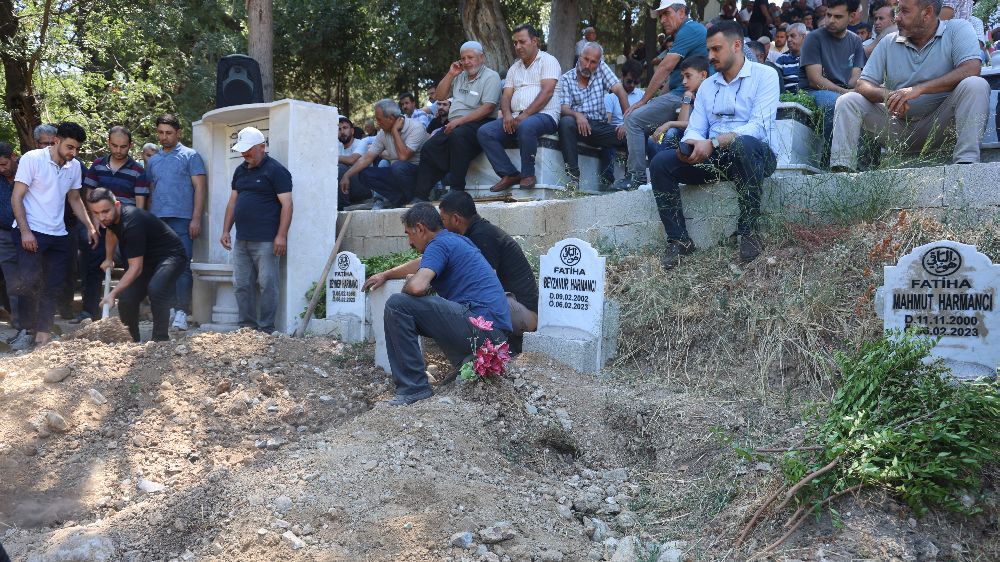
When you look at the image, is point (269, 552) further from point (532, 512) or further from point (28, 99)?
point (28, 99)

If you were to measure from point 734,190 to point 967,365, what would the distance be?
237cm

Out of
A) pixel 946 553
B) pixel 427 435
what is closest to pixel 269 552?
pixel 427 435

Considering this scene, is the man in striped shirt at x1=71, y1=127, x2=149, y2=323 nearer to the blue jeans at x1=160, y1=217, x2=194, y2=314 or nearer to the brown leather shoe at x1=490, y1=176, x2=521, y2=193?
the blue jeans at x1=160, y1=217, x2=194, y2=314

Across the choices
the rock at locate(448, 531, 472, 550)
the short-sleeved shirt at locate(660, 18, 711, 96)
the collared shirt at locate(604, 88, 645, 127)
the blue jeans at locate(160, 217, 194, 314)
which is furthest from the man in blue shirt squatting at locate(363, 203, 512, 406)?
the collared shirt at locate(604, 88, 645, 127)

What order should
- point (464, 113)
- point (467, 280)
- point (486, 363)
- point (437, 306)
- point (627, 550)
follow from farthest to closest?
point (464, 113) → point (467, 280) → point (437, 306) → point (486, 363) → point (627, 550)

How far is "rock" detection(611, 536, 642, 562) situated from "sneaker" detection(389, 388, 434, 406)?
1.88 metres

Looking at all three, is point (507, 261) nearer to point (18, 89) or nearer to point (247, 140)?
point (247, 140)

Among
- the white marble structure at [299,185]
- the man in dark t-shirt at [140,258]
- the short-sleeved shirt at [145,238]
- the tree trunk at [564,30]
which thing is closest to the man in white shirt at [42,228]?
the man in dark t-shirt at [140,258]

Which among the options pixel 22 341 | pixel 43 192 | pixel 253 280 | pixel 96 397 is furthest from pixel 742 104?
pixel 22 341

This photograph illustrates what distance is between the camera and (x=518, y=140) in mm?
8648

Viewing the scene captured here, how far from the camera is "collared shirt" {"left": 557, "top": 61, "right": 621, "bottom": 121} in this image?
8.96 metres

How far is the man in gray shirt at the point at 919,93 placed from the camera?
20.9ft

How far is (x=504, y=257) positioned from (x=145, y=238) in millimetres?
3475

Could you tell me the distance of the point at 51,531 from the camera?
4664mm
